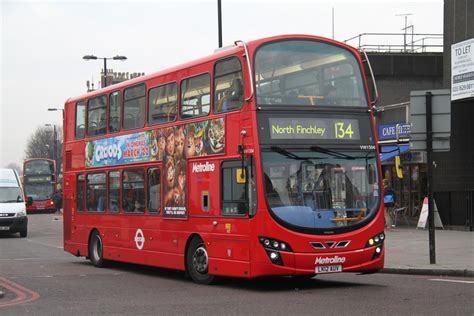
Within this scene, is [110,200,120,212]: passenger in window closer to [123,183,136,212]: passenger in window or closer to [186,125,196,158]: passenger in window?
[123,183,136,212]: passenger in window

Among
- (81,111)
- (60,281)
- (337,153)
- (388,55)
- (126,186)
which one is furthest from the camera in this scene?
(388,55)

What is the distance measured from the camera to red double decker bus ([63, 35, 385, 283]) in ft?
38.8

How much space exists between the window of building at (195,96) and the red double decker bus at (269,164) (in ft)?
0.07

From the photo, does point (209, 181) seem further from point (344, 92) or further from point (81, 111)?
point (81, 111)

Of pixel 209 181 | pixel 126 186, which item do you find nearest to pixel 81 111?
pixel 126 186

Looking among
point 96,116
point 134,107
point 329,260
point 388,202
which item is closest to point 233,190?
point 329,260

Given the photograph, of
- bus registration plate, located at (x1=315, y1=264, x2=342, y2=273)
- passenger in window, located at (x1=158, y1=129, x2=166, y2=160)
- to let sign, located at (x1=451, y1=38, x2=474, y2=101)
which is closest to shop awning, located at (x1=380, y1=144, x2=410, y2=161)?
to let sign, located at (x1=451, y1=38, x2=474, y2=101)

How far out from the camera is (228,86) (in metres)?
12.8

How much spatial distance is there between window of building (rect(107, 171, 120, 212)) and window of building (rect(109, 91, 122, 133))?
3.32 feet

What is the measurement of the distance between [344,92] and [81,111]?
8.32m

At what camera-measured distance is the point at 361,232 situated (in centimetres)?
1217

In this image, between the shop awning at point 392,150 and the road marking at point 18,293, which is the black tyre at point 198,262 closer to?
the road marking at point 18,293

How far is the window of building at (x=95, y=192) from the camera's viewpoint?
17562 millimetres

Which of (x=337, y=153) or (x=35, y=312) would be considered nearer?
→ (x=35, y=312)
